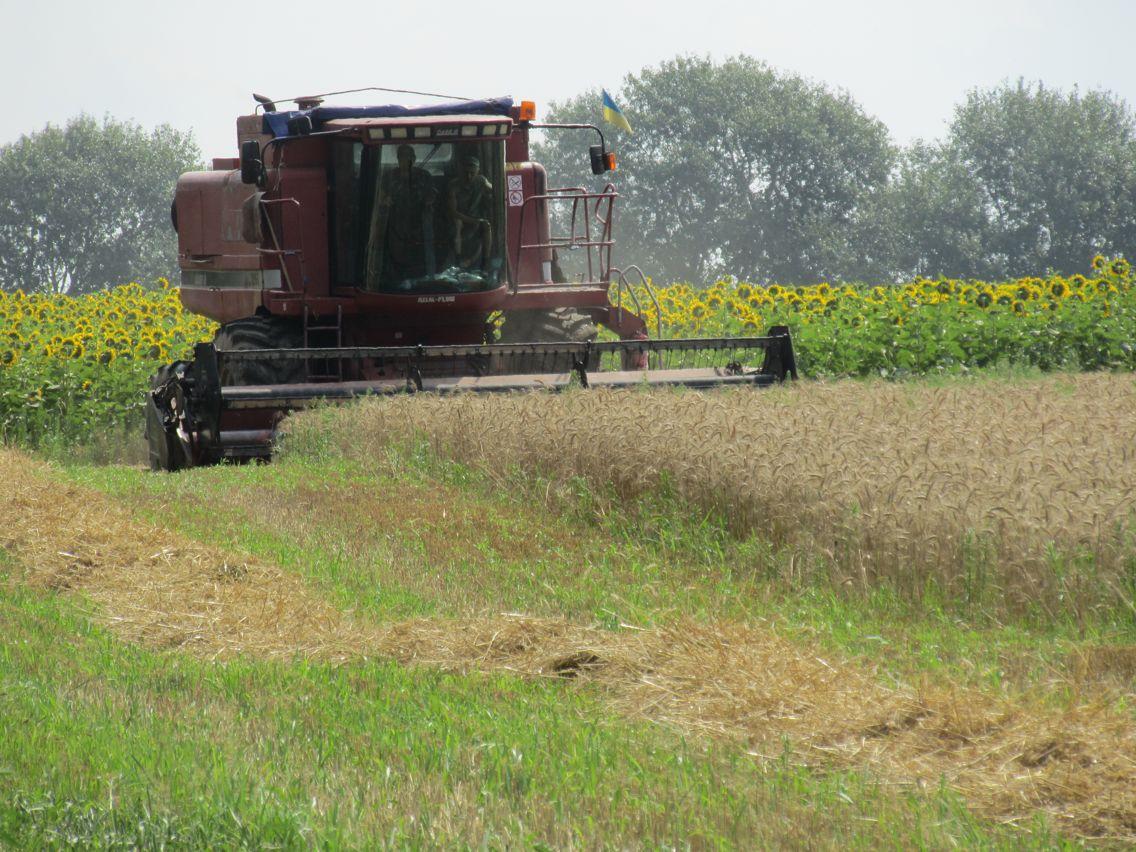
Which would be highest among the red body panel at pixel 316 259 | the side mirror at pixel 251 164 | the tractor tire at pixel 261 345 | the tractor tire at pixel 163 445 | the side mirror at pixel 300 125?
the side mirror at pixel 300 125

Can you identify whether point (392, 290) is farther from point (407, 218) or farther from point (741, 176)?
point (741, 176)

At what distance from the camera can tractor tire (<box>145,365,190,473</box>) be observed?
11414 millimetres

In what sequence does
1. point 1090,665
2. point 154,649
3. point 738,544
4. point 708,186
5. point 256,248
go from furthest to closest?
point 708,186, point 256,248, point 738,544, point 154,649, point 1090,665

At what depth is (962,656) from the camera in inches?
189

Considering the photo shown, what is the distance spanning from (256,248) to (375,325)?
151 centimetres

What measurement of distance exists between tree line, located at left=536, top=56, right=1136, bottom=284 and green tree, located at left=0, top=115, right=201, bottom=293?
62.0 ft

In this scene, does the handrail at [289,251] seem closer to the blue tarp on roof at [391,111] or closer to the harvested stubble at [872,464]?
the blue tarp on roof at [391,111]

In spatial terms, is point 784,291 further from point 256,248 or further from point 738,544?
point 738,544

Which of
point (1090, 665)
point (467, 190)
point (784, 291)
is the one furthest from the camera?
point (784, 291)

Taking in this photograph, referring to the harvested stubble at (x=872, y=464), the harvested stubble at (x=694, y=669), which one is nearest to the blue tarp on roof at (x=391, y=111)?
the harvested stubble at (x=872, y=464)

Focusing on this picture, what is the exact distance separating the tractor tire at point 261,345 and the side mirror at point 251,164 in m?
1.44

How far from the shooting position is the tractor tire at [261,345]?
11258 millimetres

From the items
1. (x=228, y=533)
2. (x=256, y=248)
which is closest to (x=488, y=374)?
(x=256, y=248)

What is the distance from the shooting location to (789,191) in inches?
2272
